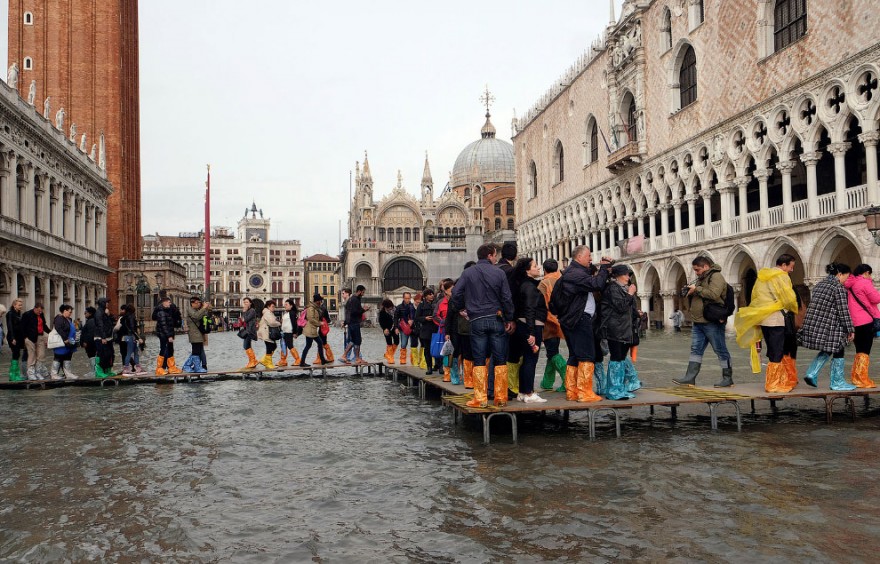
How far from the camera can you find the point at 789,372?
30.7ft

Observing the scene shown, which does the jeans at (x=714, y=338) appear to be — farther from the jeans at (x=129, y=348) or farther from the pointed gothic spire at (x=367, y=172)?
the pointed gothic spire at (x=367, y=172)

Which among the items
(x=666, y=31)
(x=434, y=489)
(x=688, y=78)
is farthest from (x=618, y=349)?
(x=666, y=31)

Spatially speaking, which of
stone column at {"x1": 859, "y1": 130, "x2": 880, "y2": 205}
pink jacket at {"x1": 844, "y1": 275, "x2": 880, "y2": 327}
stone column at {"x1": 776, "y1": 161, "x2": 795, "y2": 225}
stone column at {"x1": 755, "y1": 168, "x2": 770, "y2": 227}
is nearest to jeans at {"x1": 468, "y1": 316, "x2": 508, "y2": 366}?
pink jacket at {"x1": 844, "y1": 275, "x2": 880, "y2": 327}

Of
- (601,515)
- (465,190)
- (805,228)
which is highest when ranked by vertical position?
(465,190)

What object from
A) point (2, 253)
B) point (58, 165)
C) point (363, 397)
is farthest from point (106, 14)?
point (363, 397)

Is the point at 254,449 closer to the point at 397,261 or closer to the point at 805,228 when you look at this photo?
the point at 805,228

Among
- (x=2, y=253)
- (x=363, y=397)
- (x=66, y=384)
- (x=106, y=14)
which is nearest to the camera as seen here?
(x=363, y=397)

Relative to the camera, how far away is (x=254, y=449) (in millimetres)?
7895

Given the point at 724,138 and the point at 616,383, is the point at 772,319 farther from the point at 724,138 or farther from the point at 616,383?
the point at 724,138

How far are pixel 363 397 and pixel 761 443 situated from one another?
648 centimetres

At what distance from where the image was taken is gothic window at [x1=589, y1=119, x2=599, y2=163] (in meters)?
44.2

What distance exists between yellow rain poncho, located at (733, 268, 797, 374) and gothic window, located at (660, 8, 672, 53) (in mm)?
27962

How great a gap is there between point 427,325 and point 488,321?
17.2 ft

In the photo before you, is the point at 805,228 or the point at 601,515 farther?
the point at 805,228
